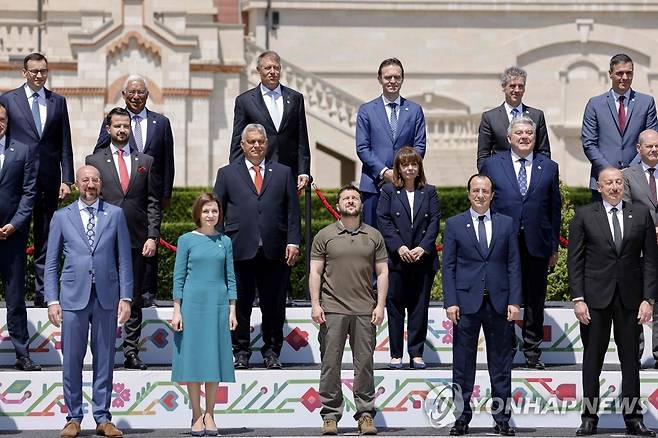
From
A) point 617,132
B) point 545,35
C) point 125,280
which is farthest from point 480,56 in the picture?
point 125,280

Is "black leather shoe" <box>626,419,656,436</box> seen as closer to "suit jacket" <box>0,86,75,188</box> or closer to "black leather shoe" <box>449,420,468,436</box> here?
"black leather shoe" <box>449,420,468,436</box>

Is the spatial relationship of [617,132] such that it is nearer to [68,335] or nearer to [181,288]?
[181,288]

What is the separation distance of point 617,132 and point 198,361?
4.51m

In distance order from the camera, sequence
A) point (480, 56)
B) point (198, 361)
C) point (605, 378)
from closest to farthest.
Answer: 1. point (198, 361)
2. point (605, 378)
3. point (480, 56)

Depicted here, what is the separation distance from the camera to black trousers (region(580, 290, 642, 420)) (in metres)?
11.9

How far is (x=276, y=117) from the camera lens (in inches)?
538

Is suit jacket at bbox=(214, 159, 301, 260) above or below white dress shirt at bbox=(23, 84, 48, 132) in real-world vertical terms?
below

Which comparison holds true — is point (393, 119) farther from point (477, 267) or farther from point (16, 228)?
point (16, 228)

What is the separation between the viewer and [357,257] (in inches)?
470

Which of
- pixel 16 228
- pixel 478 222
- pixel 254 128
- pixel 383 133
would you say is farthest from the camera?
pixel 383 133

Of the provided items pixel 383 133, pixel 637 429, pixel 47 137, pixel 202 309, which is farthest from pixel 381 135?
pixel 637 429

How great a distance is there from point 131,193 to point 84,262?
1.25m

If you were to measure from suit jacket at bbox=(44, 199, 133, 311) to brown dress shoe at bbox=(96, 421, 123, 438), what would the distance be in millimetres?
923

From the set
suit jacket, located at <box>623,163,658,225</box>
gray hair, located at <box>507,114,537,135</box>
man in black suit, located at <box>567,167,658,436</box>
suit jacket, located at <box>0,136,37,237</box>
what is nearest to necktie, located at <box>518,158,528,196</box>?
gray hair, located at <box>507,114,537,135</box>
